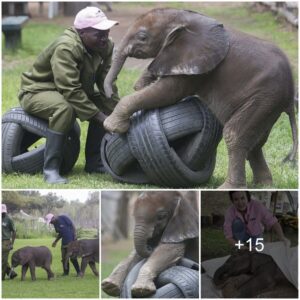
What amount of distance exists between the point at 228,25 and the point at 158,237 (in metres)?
7.46

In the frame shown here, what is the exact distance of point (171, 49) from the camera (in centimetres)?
611

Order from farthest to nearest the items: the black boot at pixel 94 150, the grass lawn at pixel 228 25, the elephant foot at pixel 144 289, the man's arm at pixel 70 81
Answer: the black boot at pixel 94 150, the grass lawn at pixel 228 25, the man's arm at pixel 70 81, the elephant foot at pixel 144 289

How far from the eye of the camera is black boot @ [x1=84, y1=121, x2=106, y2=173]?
7055mm

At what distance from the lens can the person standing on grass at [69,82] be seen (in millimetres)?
6434

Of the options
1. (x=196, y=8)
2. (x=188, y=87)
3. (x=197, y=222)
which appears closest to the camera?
(x=197, y=222)

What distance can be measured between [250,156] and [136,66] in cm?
521

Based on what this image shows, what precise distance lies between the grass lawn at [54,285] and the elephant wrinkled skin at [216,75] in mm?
1044

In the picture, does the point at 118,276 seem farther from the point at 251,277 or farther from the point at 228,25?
the point at 228,25

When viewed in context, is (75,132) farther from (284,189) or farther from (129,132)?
(284,189)

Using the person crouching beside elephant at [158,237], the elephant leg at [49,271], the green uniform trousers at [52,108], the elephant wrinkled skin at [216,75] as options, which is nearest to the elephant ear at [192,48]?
the elephant wrinkled skin at [216,75]

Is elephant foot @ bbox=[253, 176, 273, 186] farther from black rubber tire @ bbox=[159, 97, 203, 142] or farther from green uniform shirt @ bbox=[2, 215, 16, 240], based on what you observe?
green uniform shirt @ bbox=[2, 215, 16, 240]

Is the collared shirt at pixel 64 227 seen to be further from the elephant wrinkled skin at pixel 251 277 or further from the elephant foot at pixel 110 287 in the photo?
the elephant wrinkled skin at pixel 251 277

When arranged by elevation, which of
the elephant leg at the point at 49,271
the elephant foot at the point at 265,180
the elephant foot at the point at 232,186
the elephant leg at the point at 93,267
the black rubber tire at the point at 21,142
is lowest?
the elephant leg at the point at 49,271

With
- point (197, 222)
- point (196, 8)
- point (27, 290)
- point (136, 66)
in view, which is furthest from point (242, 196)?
point (196, 8)
